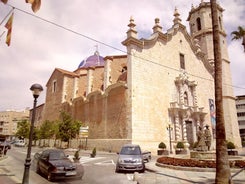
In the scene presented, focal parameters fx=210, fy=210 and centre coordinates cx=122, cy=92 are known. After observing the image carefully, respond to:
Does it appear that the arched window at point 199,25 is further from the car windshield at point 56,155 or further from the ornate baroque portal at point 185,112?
the car windshield at point 56,155

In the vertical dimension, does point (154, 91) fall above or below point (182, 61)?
below

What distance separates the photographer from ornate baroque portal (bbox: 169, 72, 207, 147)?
2801 centimetres

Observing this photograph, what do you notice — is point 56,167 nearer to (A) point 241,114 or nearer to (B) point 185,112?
(B) point 185,112

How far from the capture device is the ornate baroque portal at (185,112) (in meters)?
28.0

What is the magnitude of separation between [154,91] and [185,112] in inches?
243

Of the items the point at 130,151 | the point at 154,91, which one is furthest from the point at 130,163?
the point at 154,91

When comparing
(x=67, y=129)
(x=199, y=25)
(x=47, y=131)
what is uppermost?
(x=199, y=25)

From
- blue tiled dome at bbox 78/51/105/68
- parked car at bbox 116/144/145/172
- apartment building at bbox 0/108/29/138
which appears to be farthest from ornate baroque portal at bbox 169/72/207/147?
apartment building at bbox 0/108/29/138

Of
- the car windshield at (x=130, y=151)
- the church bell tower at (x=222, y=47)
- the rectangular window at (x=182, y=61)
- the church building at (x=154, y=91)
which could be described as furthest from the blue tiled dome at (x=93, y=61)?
the car windshield at (x=130, y=151)

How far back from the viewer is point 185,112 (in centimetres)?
2930

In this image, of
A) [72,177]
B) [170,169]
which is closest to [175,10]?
[170,169]

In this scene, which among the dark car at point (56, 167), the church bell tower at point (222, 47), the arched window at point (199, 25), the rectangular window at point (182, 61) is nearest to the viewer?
the dark car at point (56, 167)

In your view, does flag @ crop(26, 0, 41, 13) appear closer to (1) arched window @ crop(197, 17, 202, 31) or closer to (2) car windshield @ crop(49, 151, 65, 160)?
(2) car windshield @ crop(49, 151, 65, 160)

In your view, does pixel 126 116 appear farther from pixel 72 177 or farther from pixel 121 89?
pixel 72 177
